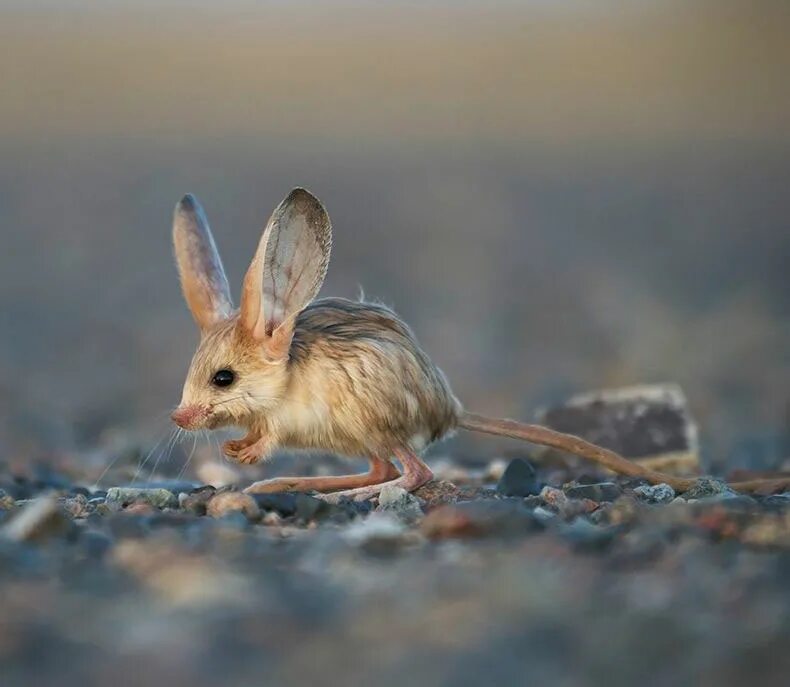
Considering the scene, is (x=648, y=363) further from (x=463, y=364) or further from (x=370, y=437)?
(x=370, y=437)

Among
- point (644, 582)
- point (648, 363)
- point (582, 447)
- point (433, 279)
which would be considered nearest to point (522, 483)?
point (582, 447)

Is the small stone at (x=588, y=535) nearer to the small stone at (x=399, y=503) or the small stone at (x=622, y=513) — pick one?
the small stone at (x=622, y=513)

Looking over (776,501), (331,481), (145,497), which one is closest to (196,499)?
(145,497)

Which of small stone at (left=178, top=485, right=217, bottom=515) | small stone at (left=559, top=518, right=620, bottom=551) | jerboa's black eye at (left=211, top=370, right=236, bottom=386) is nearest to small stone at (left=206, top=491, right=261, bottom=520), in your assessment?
small stone at (left=178, top=485, right=217, bottom=515)

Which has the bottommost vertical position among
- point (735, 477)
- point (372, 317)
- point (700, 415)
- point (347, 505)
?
point (700, 415)

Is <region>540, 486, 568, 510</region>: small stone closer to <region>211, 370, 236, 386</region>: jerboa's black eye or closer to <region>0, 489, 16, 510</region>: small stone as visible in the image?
<region>211, 370, 236, 386</region>: jerboa's black eye

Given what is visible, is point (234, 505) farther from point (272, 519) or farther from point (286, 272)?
point (286, 272)
